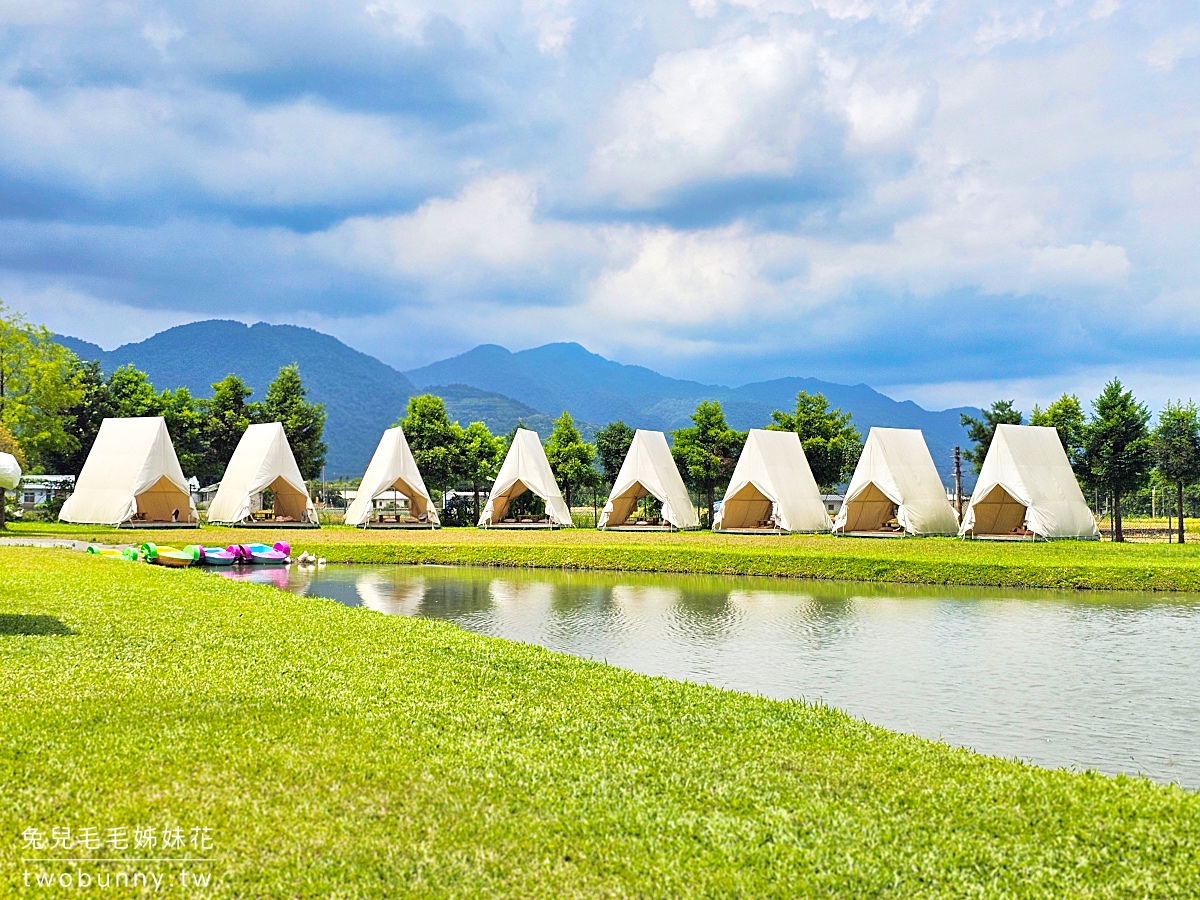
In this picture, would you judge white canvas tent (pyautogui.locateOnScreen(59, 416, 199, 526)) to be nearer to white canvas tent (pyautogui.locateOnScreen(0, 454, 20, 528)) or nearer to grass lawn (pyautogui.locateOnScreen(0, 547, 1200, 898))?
white canvas tent (pyautogui.locateOnScreen(0, 454, 20, 528))

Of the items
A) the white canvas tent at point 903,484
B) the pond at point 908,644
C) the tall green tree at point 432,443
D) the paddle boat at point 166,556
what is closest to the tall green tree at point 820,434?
the white canvas tent at point 903,484

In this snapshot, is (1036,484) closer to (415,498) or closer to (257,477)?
(415,498)

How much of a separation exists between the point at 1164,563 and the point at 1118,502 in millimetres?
11561

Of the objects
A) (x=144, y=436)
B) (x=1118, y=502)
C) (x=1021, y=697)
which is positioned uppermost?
(x=144, y=436)

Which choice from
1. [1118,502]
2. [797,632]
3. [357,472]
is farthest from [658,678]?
[357,472]

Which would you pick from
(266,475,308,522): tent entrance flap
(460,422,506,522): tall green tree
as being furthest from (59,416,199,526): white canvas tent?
(460,422,506,522): tall green tree

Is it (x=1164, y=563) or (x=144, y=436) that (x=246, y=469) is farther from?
(x=1164, y=563)

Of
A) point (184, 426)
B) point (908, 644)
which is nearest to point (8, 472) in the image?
point (908, 644)

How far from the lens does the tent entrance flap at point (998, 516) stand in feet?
95.6

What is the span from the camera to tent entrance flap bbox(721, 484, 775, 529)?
32.8 m

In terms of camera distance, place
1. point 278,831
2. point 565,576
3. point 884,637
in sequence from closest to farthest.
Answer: point 278,831 < point 884,637 < point 565,576

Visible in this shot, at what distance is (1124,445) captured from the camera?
2816cm

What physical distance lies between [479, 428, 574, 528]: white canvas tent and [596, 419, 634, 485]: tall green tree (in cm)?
854

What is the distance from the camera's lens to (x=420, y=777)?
4.54 metres
